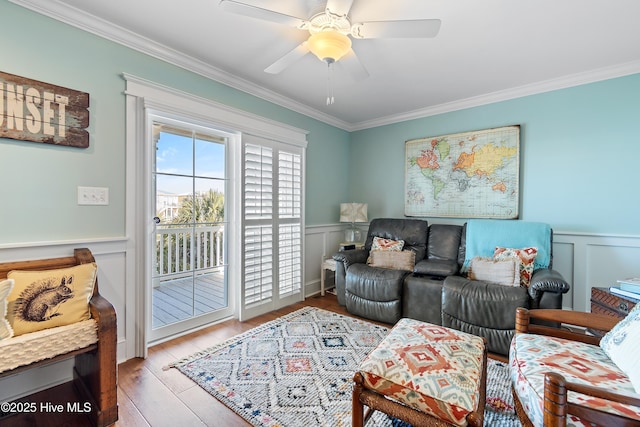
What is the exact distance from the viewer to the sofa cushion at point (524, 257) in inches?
100

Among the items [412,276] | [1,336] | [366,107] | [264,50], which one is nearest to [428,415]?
[412,276]

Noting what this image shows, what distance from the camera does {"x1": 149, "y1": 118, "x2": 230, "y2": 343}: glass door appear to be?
2.56m

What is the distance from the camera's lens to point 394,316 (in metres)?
2.84

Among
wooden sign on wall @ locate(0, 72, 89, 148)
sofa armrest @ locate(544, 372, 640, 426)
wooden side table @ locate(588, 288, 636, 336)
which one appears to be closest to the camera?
sofa armrest @ locate(544, 372, 640, 426)

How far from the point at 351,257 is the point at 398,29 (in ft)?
7.58

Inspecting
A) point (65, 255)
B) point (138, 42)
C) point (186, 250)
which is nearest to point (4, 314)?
point (65, 255)

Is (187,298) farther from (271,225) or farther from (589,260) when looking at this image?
(589,260)

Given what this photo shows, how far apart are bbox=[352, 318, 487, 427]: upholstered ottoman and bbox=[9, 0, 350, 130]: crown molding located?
8.87 ft

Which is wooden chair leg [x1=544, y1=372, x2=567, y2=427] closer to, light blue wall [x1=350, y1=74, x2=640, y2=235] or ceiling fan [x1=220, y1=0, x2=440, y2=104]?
ceiling fan [x1=220, y1=0, x2=440, y2=104]

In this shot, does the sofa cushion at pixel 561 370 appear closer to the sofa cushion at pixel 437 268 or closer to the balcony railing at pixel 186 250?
the sofa cushion at pixel 437 268

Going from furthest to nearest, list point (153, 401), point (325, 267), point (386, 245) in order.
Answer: point (325, 267), point (386, 245), point (153, 401)

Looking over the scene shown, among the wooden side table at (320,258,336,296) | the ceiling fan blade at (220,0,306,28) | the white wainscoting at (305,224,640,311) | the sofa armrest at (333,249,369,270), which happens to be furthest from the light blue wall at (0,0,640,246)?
the ceiling fan blade at (220,0,306,28)

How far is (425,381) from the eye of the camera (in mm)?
1218

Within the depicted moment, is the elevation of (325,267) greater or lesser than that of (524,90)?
lesser
